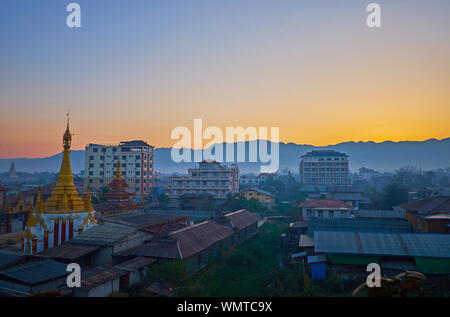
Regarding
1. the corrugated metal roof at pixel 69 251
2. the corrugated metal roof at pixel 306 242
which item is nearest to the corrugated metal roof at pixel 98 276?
the corrugated metal roof at pixel 69 251

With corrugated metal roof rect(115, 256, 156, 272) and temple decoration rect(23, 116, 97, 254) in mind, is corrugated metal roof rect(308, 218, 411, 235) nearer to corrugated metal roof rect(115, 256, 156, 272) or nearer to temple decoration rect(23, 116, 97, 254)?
corrugated metal roof rect(115, 256, 156, 272)

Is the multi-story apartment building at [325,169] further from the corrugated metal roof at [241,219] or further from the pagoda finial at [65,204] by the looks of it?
the pagoda finial at [65,204]

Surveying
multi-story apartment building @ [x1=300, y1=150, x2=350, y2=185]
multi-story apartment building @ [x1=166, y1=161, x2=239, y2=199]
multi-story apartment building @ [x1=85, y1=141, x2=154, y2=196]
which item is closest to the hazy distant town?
multi-story apartment building @ [x1=166, y1=161, x2=239, y2=199]

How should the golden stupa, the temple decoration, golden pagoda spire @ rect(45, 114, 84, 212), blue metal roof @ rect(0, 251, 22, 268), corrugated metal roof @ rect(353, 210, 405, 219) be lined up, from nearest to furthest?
blue metal roof @ rect(0, 251, 22, 268) < the temple decoration < the golden stupa < golden pagoda spire @ rect(45, 114, 84, 212) < corrugated metal roof @ rect(353, 210, 405, 219)

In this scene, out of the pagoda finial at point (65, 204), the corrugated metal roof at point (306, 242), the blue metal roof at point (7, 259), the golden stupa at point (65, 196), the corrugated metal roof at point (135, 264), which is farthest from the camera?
the golden stupa at point (65, 196)
